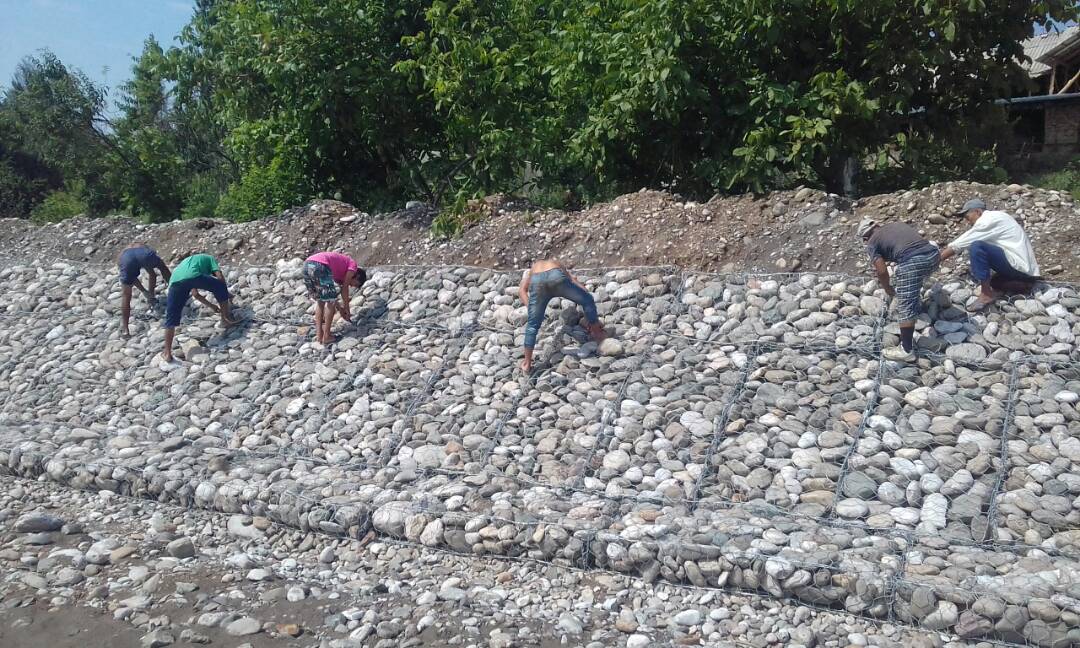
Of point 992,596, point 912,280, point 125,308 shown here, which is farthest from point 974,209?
point 125,308

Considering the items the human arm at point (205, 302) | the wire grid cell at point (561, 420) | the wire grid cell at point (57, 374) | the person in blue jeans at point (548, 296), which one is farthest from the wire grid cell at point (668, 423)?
the wire grid cell at point (57, 374)

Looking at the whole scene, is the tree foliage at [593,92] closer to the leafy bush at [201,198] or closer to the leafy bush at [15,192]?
the leafy bush at [201,198]

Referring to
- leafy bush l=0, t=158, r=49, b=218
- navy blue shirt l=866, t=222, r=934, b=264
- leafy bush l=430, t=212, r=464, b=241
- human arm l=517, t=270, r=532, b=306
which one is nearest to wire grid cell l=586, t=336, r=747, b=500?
human arm l=517, t=270, r=532, b=306

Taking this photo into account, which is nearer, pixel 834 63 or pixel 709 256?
pixel 709 256

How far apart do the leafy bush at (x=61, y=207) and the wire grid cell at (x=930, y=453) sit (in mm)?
15246

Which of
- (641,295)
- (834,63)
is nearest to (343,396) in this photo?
(641,295)

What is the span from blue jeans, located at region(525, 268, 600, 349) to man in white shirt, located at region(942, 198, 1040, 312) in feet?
9.28

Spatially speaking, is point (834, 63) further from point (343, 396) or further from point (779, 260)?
point (343, 396)

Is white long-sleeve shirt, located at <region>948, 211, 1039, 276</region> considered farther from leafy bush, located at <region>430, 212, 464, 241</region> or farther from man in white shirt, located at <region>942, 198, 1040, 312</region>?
leafy bush, located at <region>430, 212, 464, 241</region>

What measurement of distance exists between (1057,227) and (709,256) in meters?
2.93

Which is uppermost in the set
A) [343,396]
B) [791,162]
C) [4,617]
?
[791,162]

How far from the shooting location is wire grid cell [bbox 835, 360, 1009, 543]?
5.72m

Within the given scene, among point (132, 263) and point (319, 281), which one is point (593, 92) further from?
point (132, 263)

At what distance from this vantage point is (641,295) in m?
8.27
